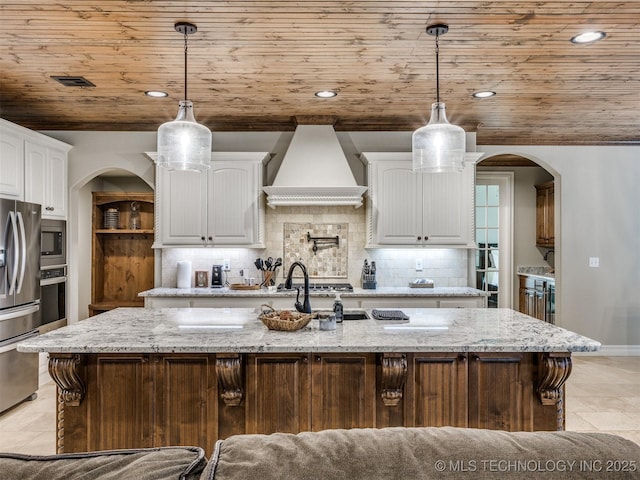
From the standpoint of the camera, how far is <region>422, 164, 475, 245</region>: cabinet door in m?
4.87

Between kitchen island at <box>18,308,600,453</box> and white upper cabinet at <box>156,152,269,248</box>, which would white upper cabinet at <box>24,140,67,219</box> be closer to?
white upper cabinet at <box>156,152,269,248</box>

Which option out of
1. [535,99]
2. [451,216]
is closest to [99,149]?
→ [451,216]

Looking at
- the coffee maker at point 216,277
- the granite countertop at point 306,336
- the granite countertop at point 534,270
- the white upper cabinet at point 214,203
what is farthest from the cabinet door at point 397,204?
the granite countertop at point 534,270

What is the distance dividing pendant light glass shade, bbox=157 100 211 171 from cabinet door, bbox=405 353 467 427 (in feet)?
5.42

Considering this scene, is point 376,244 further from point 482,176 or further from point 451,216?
point 482,176

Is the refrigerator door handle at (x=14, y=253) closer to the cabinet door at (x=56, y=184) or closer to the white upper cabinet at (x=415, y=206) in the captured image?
the cabinet door at (x=56, y=184)

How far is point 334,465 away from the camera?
3.15ft

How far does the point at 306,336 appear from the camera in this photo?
2.44 metres

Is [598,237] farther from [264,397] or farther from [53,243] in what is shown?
[53,243]

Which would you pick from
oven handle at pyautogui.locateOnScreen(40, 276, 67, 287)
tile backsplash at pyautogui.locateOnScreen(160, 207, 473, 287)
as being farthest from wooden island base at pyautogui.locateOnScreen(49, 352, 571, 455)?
tile backsplash at pyautogui.locateOnScreen(160, 207, 473, 287)

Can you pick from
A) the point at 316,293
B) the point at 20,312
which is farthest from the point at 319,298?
the point at 20,312

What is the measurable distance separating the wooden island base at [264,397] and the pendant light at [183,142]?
1091 millimetres

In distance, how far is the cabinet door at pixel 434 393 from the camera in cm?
244

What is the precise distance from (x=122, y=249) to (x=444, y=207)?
4.42m
